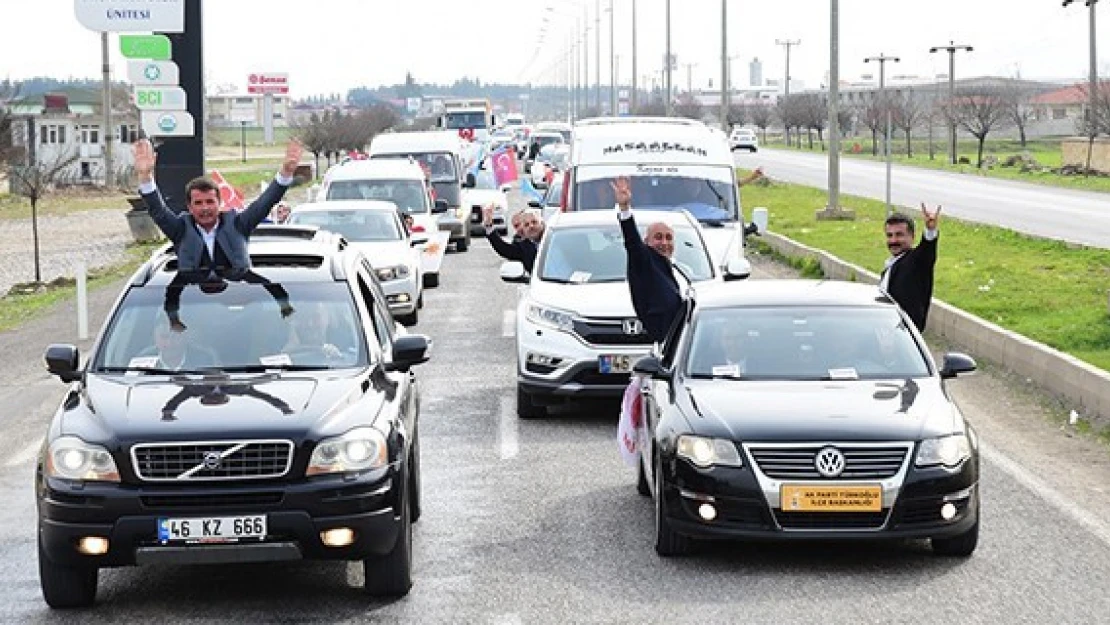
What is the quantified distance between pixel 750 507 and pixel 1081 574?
5.25ft

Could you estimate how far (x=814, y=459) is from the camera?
30.3ft

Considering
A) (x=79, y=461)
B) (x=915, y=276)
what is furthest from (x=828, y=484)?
(x=915, y=276)

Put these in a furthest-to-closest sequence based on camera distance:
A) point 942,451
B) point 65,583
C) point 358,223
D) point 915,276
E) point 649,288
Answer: point 358,223
point 915,276
point 649,288
point 942,451
point 65,583

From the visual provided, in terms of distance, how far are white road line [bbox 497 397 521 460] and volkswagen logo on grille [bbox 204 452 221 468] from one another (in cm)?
501

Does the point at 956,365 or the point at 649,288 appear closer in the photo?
the point at 956,365

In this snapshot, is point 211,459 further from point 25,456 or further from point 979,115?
point 979,115

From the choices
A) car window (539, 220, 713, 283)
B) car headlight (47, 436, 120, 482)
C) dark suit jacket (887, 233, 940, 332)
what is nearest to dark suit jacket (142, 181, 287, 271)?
car headlight (47, 436, 120, 482)

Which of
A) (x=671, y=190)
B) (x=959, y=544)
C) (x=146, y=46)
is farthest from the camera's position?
(x=146, y=46)

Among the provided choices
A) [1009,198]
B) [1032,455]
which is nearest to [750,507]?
[1032,455]

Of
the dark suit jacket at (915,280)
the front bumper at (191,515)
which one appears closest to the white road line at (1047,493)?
the dark suit jacket at (915,280)

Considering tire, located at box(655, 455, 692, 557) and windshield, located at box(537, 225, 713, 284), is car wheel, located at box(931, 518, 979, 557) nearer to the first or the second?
tire, located at box(655, 455, 692, 557)

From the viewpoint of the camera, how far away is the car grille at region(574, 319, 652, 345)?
49.3 ft

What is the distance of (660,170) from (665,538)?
44.5 feet

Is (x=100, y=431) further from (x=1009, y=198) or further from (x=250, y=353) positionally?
(x=1009, y=198)
